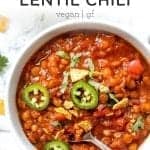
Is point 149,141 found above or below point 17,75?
below

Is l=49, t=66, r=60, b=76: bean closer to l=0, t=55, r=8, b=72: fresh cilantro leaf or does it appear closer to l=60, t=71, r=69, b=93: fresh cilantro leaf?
l=60, t=71, r=69, b=93: fresh cilantro leaf

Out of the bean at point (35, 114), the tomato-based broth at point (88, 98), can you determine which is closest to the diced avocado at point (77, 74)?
the tomato-based broth at point (88, 98)

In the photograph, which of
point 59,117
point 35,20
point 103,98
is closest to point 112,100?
point 103,98

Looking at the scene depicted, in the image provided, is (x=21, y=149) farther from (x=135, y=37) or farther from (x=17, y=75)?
(x=135, y=37)

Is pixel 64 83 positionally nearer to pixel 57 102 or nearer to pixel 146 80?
pixel 57 102

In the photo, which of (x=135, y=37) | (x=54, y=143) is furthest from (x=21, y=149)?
(x=135, y=37)

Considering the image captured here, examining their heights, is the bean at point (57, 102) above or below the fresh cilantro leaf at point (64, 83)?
below

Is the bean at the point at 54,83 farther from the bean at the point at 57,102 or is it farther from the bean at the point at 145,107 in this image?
the bean at the point at 145,107
